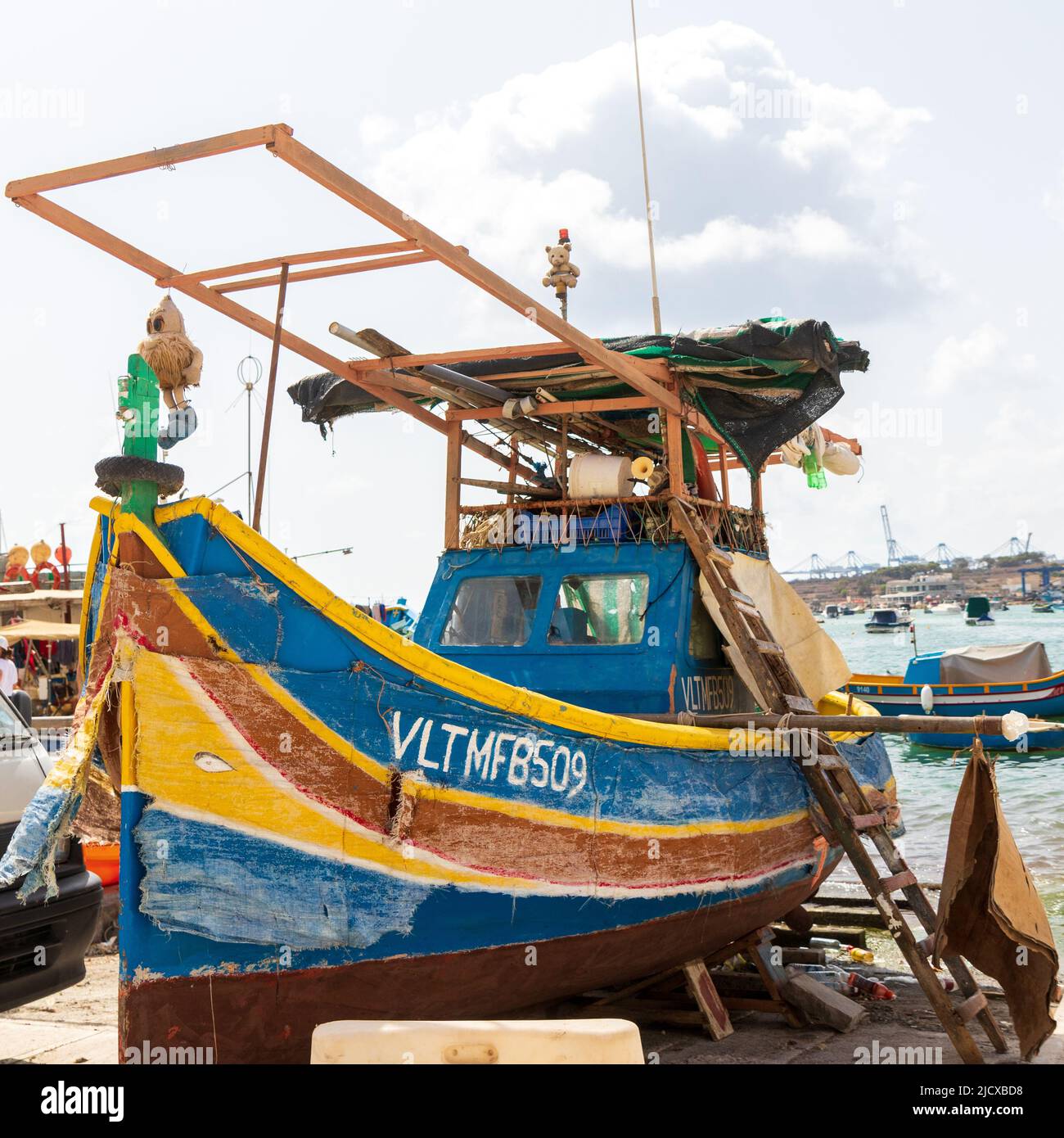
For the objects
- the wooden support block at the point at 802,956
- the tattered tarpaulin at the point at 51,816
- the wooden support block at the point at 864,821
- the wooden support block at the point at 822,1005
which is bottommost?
the wooden support block at the point at 802,956

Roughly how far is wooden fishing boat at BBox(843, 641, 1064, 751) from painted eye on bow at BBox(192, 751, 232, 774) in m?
20.6

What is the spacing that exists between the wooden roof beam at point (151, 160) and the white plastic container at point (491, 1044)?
328 cm

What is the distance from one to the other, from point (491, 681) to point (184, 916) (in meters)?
1.50

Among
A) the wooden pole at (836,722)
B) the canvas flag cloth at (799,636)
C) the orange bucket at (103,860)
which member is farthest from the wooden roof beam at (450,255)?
the orange bucket at (103,860)

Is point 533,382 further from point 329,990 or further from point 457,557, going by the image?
point 329,990

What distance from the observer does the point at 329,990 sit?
4.39 metres

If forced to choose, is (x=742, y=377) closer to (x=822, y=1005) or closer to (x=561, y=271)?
(x=561, y=271)

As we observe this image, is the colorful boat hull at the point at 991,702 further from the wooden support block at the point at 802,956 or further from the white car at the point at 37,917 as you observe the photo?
the white car at the point at 37,917

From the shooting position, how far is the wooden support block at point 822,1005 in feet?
20.7

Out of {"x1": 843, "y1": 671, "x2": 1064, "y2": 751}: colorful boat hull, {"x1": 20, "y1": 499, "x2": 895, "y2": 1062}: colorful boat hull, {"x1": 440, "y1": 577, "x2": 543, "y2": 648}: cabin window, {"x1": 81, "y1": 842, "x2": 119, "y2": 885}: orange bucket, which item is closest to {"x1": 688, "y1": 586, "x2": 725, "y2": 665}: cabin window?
{"x1": 440, "y1": 577, "x2": 543, "y2": 648}: cabin window

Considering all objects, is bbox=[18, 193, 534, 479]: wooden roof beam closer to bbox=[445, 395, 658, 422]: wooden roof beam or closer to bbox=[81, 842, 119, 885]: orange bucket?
bbox=[445, 395, 658, 422]: wooden roof beam

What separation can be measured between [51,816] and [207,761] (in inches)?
22.4

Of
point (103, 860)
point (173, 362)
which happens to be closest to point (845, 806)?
point (173, 362)
